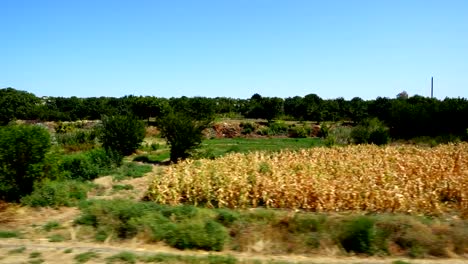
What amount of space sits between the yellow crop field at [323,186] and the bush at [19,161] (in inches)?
111

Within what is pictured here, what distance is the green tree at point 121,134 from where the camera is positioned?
20.7 metres

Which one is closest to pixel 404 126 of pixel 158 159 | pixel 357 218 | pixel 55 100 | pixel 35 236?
pixel 158 159

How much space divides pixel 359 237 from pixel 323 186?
296 centimetres

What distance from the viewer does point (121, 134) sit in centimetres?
2078

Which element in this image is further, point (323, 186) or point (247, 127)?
point (247, 127)

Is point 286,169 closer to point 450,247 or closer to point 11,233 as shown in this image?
point 450,247

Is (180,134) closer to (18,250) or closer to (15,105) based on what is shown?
(18,250)

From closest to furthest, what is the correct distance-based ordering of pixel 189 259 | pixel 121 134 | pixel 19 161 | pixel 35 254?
pixel 189 259 < pixel 35 254 < pixel 19 161 < pixel 121 134

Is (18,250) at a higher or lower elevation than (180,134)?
lower

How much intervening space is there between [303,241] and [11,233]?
5.23 m

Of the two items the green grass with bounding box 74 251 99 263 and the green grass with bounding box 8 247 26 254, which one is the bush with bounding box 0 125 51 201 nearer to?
the green grass with bounding box 8 247 26 254

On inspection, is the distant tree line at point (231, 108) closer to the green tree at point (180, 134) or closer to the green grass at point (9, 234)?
the green tree at point (180, 134)

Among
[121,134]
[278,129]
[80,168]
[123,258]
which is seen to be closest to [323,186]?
[123,258]

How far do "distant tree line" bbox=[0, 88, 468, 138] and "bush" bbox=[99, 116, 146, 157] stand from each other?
15321 mm
